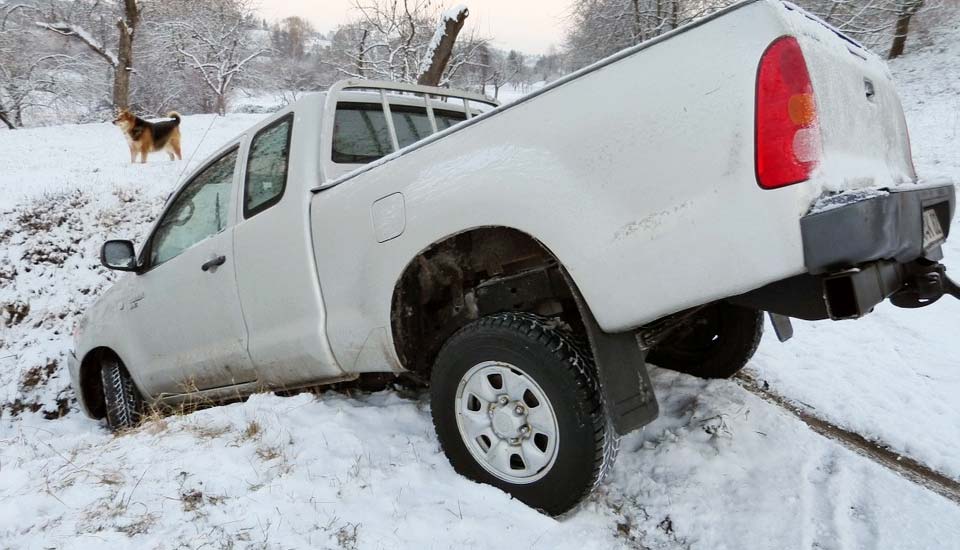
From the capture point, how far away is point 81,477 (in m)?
2.16

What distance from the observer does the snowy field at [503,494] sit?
1823 mm

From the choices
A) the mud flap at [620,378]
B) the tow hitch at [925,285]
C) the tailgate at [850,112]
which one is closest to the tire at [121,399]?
the mud flap at [620,378]

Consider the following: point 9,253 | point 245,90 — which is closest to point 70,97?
point 245,90

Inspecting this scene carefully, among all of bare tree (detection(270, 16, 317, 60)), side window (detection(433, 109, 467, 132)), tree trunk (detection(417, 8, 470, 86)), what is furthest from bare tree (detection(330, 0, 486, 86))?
bare tree (detection(270, 16, 317, 60))

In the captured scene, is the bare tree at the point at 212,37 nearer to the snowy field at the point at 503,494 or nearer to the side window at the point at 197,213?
the side window at the point at 197,213

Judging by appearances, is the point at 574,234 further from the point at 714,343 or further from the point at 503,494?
the point at 714,343

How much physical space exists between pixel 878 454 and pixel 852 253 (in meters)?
1.76

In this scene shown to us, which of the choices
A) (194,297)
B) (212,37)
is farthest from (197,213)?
(212,37)

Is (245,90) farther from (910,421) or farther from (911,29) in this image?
(910,421)

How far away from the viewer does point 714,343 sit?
311 centimetres

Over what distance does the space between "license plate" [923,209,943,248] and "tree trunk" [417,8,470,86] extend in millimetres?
7982

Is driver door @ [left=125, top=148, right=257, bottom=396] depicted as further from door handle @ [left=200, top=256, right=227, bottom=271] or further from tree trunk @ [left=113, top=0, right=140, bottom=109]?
tree trunk @ [left=113, top=0, right=140, bottom=109]

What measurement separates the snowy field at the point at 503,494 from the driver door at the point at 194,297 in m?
0.48

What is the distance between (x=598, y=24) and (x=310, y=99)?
2210cm
